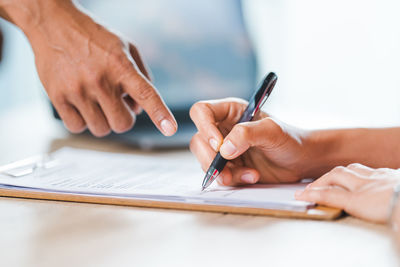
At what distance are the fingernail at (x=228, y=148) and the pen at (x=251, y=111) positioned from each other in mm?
28

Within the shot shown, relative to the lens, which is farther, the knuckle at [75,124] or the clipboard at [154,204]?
the knuckle at [75,124]

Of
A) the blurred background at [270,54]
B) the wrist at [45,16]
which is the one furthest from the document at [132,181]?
the blurred background at [270,54]

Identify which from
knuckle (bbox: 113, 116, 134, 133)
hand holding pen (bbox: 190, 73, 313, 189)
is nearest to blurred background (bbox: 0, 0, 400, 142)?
knuckle (bbox: 113, 116, 134, 133)

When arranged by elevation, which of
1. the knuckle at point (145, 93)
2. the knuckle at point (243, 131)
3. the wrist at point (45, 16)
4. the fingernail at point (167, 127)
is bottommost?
the fingernail at point (167, 127)

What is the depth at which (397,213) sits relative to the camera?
55 cm

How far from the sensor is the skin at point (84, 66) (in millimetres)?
876

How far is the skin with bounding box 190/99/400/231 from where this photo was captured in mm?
729

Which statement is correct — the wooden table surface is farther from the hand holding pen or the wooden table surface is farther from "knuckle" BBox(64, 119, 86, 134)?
"knuckle" BBox(64, 119, 86, 134)

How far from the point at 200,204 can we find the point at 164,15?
84 cm

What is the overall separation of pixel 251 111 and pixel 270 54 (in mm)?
2004

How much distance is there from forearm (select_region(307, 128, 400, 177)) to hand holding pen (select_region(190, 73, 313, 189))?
0.02 metres

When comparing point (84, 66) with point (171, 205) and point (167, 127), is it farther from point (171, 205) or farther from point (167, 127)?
point (171, 205)

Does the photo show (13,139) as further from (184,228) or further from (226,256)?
(226,256)

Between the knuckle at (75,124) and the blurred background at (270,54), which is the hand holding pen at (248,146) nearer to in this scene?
the knuckle at (75,124)
